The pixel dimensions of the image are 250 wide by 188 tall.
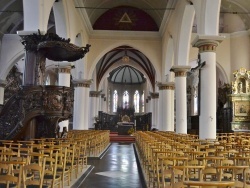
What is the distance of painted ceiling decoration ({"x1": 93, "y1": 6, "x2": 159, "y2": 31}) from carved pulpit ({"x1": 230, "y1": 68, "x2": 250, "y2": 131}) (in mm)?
7649

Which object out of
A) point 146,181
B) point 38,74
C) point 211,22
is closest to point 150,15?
point 211,22

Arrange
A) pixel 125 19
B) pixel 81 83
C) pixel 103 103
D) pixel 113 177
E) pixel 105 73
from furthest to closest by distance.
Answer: pixel 103 103
pixel 105 73
pixel 125 19
pixel 81 83
pixel 113 177

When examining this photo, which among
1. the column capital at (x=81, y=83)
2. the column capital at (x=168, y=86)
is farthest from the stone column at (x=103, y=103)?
the column capital at (x=168, y=86)

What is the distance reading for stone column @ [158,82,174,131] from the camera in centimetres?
2170

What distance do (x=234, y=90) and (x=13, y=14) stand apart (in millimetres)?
15717

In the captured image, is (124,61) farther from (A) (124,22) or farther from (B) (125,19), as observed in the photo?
(B) (125,19)

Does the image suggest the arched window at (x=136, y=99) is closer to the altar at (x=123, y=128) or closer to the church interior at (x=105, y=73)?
the church interior at (x=105, y=73)

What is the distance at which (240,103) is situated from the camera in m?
20.2

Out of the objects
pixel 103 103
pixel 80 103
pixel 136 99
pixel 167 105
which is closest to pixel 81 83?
pixel 80 103

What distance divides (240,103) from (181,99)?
5485mm

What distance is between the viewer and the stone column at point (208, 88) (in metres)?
11.4

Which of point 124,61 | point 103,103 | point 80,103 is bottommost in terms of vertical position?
point 80,103

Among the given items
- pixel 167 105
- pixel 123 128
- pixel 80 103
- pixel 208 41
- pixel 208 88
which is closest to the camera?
pixel 208 41

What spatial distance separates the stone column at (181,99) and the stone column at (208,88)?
17.1 ft
